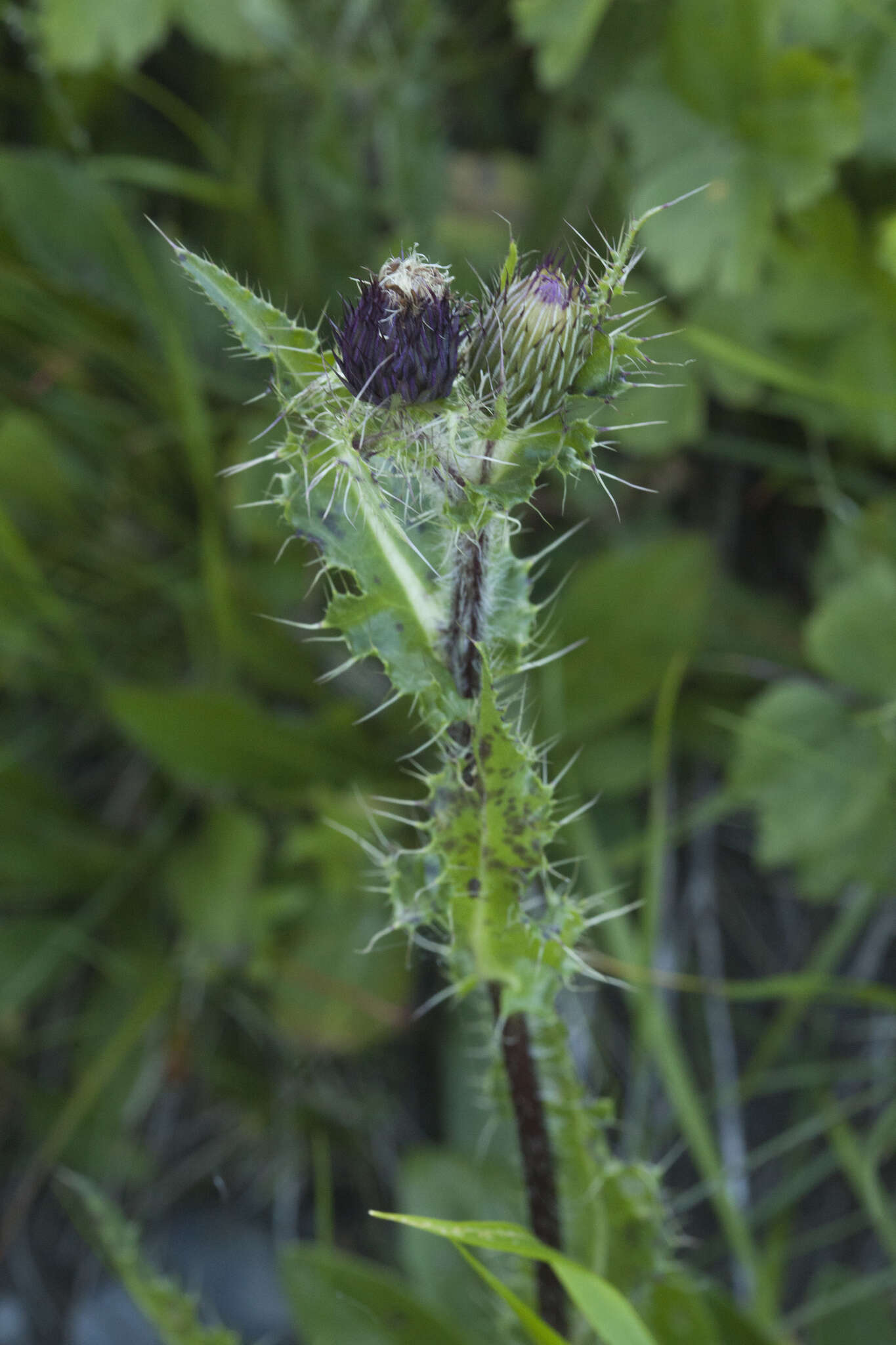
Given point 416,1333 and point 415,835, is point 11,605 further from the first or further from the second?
point 416,1333

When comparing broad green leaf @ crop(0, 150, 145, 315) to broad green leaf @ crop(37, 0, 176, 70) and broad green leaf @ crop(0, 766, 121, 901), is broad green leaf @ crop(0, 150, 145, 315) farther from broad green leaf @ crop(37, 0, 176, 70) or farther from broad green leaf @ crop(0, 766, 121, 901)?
broad green leaf @ crop(0, 766, 121, 901)

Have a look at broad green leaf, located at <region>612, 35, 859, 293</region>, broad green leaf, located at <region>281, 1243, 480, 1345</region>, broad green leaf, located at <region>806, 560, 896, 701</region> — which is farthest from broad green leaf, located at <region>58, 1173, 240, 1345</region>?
broad green leaf, located at <region>612, 35, 859, 293</region>

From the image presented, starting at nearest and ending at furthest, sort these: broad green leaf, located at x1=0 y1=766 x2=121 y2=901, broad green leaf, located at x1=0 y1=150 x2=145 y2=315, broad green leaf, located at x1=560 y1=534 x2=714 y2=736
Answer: broad green leaf, located at x1=560 y1=534 x2=714 y2=736
broad green leaf, located at x1=0 y1=766 x2=121 y2=901
broad green leaf, located at x1=0 y1=150 x2=145 y2=315

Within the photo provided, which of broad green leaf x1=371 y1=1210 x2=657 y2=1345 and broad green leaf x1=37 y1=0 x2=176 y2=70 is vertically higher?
broad green leaf x1=37 y1=0 x2=176 y2=70

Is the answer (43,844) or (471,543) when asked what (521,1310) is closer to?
(471,543)

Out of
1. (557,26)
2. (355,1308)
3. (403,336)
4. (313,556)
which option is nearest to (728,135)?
(557,26)

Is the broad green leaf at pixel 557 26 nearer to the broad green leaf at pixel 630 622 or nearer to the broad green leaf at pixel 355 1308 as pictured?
the broad green leaf at pixel 630 622
